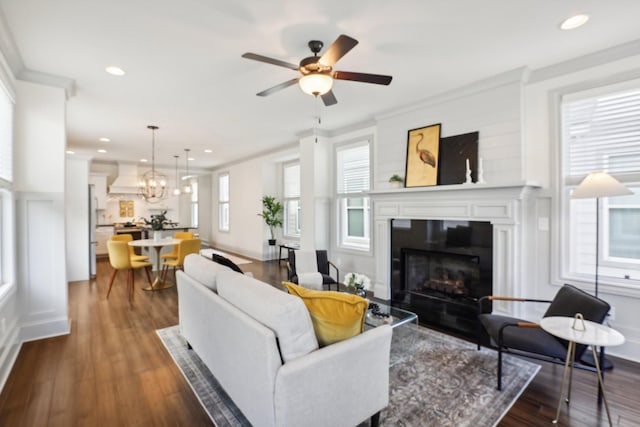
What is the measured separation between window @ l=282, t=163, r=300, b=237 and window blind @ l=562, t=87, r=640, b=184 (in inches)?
217

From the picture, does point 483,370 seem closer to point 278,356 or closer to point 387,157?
point 278,356

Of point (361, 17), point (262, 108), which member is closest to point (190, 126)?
point (262, 108)

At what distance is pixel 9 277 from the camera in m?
2.98

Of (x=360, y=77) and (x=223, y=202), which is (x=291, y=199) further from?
(x=360, y=77)

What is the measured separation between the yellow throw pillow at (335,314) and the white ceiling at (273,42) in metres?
2.00

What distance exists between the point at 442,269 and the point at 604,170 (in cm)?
191

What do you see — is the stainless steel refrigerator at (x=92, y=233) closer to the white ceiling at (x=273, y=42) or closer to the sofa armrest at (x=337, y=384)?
the white ceiling at (x=273, y=42)

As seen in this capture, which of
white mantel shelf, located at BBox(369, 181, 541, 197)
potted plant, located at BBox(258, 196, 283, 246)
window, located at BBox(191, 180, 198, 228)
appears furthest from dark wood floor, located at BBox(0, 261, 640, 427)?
window, located at BBox(191, 180, 198, 228)

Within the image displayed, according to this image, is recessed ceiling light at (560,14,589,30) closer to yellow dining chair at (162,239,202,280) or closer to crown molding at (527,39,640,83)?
crown molding at (527,39,640,83)

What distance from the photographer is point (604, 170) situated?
294cm

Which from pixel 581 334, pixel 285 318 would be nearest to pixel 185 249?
pixel 285 318

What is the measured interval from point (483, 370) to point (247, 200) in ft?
23.0

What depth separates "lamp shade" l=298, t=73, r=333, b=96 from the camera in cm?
245

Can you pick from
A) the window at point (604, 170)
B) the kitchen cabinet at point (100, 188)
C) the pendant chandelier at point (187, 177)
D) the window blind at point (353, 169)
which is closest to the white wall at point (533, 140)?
the window at point (604, 170)
